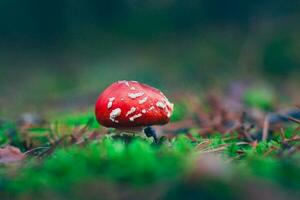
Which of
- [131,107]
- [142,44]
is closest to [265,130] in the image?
[131,107]

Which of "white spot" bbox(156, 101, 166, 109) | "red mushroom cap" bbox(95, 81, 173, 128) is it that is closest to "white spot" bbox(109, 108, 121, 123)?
"red mushroom cap" bbox(95, 81, 173, 128)

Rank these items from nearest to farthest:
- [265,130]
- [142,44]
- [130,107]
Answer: [130,107] < [265,130] < [142,44]

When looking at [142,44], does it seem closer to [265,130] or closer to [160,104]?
[265,130]

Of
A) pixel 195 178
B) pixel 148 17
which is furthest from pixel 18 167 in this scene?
pixel 148 17

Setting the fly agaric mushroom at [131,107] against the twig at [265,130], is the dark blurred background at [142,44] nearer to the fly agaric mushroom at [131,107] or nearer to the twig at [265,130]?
the twig at [265,130]

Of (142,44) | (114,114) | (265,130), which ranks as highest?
(142,44)

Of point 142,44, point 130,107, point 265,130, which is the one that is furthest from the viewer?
point 142,44
